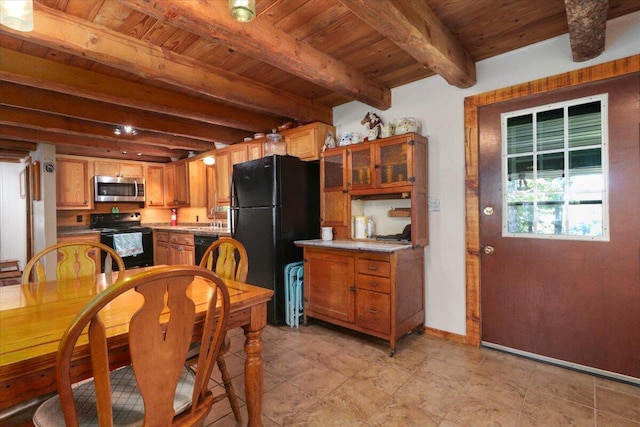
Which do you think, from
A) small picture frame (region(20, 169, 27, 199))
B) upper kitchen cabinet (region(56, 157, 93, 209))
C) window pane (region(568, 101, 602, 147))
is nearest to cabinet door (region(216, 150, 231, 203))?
upper kitchen cabinet (region(56, 157, 93, 209))

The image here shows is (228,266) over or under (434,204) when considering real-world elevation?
under

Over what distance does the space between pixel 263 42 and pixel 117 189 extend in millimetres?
4622

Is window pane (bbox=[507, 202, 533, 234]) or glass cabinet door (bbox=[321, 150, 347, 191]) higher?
glass cabinet door (bbox=[321, 150, 347, 191])

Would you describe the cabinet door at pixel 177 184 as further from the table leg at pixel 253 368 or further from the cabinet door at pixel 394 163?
the table leg at pixel 253 368

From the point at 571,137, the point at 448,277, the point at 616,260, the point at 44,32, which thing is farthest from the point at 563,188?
the point at 44,32

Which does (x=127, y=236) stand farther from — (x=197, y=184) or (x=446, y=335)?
(x=446, y=335)

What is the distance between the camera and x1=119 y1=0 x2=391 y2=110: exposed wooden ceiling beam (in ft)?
5.09

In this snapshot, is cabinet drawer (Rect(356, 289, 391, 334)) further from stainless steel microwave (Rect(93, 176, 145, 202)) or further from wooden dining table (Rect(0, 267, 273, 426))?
stainless steel microwave (Rect(93, 176, 145, 202))

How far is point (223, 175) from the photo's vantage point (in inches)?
181

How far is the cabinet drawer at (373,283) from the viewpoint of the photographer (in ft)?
8.11

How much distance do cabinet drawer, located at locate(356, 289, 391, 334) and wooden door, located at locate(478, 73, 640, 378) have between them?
0.82 metres

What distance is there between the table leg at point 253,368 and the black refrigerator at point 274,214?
1.62 meters

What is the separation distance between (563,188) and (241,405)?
8.53 feet

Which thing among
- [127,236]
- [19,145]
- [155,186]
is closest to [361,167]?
[127,236]
